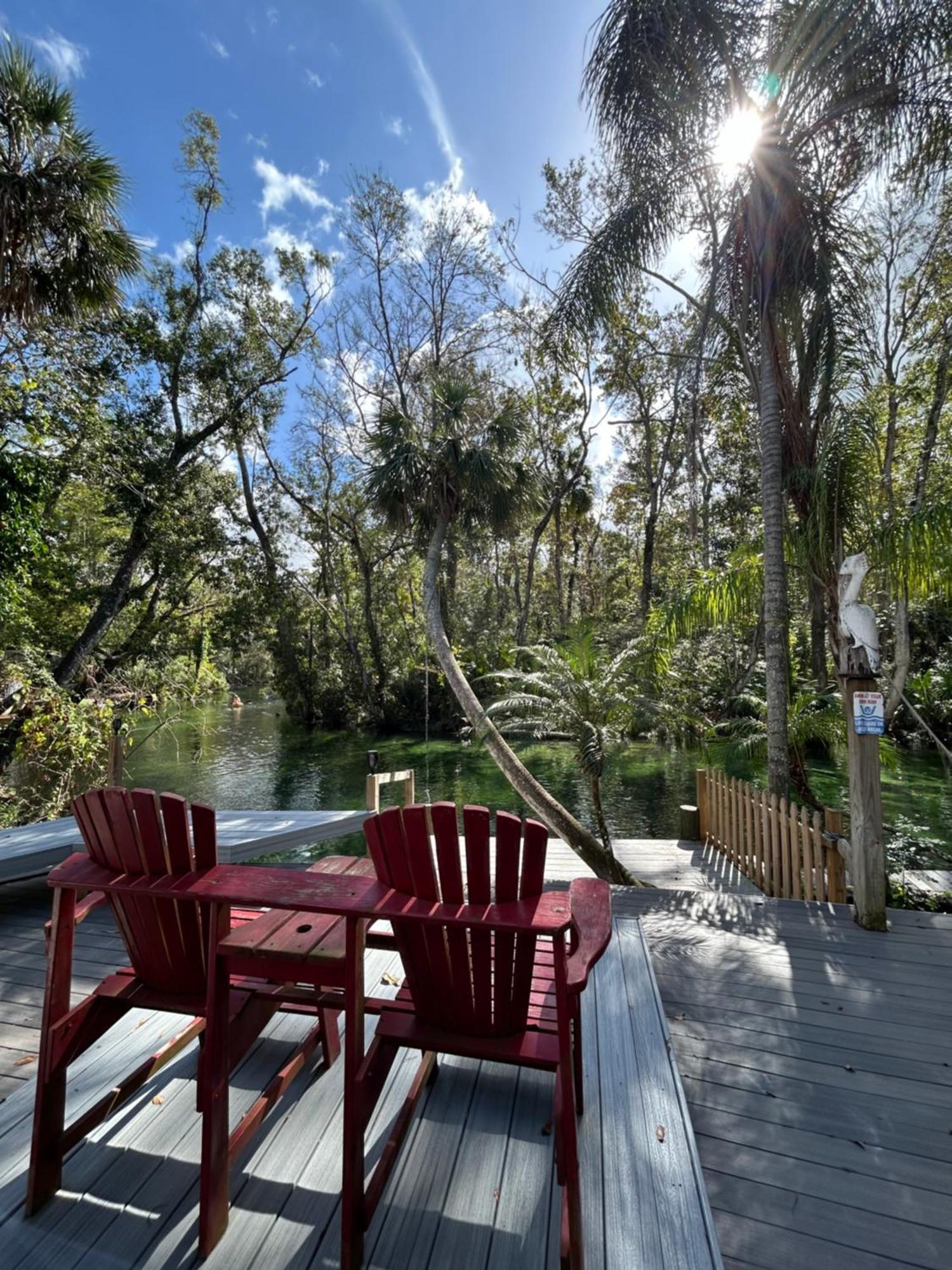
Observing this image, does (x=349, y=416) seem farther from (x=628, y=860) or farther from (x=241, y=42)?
(x=628, y=860)

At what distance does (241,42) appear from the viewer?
8289 millimetres

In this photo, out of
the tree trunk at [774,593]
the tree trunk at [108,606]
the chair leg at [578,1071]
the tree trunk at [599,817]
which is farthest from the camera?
the tree trunk at [108,606]

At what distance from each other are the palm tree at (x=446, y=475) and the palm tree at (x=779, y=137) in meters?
3.70

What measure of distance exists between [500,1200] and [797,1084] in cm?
134

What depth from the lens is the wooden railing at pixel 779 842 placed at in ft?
12.5

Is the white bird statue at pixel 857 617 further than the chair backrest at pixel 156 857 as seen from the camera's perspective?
Yes

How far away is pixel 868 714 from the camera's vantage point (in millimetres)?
3305

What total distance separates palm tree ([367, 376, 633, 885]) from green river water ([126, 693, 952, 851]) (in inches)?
86.2

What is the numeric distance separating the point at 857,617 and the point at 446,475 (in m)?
6.61

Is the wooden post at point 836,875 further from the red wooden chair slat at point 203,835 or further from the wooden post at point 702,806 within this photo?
the red wooden chair slat at point 203,835

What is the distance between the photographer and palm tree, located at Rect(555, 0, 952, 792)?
4.59m

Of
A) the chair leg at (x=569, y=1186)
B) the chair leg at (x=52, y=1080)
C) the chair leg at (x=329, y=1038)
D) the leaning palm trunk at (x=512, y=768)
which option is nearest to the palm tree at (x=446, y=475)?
the leaning palm trunk at (x=512, y=768)

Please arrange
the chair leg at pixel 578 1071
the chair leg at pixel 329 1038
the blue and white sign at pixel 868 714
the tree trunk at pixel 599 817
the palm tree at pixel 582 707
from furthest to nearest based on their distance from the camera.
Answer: the palm tree at pixel 582 707 < the tree trunk at pixel 599 817 < the blue and white sign at pixel 868 714 < the chair leg at pixel 329 1038 < the chair leg at pixel 578 1071

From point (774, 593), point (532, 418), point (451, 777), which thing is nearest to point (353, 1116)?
point (774, 593)
